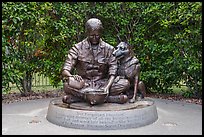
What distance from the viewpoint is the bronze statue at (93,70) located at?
241 inches

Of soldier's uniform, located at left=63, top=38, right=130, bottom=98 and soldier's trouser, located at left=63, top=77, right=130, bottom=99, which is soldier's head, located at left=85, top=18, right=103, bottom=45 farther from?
soldier's trouser, located at left=63, top=77, right=130, bottom=99

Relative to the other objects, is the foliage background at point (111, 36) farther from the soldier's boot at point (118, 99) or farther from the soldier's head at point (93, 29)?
the soldier's boot at point (118, 99)

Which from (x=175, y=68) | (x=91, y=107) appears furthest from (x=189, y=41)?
Result: (x=91, y=107)

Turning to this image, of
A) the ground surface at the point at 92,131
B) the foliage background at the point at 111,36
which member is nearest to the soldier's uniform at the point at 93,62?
the ground surface at the point at 92,131

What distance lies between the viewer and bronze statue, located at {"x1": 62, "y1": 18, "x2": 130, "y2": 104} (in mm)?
Result: 6109

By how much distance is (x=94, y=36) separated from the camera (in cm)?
625

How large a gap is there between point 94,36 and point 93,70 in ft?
2.24

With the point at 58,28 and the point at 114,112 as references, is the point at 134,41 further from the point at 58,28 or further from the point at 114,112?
the point at 114,112

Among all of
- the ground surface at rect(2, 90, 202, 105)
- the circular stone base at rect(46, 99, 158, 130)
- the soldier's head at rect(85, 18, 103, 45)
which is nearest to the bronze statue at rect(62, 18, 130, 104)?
the soldier's head at rect(85, 18, 103, 45)

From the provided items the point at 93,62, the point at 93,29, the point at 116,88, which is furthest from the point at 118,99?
the point at 93,29

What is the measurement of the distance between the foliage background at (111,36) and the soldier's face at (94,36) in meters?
2.54

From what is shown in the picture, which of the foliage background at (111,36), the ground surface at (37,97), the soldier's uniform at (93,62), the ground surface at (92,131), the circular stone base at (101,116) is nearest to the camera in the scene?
the ground surface at (92,131)

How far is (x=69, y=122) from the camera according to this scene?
18.4ft

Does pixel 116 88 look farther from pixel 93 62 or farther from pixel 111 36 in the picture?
pixel 111 36
